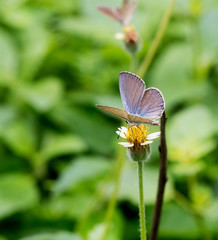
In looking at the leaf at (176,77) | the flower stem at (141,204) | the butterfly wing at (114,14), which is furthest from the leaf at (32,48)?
the flower stem at (141,204)

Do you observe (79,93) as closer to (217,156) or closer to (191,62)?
(191,62)

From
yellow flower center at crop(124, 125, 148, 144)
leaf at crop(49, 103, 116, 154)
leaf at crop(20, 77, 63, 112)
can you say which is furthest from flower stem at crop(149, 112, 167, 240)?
leaf at crop(20, 77, 63, 112)

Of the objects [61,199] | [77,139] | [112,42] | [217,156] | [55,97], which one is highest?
[112,42]

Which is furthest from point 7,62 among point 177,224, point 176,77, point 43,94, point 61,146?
point 177,224

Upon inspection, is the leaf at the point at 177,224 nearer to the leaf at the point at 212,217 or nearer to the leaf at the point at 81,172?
the leaf at the point at 212,217

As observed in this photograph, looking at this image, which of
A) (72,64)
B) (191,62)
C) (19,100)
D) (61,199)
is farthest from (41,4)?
(61,199)

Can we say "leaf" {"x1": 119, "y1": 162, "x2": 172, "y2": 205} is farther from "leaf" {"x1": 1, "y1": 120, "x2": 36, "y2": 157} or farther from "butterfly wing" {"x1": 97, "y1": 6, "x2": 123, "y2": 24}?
"butterfly wing" {"x1": 97, "y1": 6, "x2": 123, "y2": 24}

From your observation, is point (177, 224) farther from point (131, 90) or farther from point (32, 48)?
point (32, 48)
